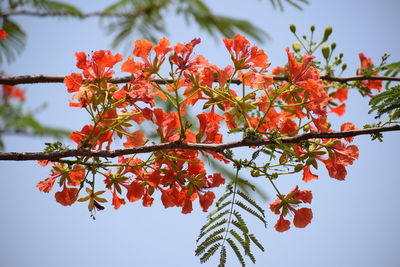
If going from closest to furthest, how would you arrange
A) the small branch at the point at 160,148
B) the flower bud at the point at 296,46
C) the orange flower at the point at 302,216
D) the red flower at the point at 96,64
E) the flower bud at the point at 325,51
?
the small branch at the point at 160,148 → the red flower at the point at 96,64 → the orange flower at the point at 302,216 → the flower bud at the point at 325,51 → the flower bud at the point at 296,46

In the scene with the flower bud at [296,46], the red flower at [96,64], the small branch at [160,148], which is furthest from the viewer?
the flower bud at [296,46]

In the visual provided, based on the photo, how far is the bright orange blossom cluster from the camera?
56.7 inches

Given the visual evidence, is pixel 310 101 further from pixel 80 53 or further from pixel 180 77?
pixel 80 53

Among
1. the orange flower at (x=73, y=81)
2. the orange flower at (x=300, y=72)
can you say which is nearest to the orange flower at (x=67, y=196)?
the orange flower at (x=73, y=81)

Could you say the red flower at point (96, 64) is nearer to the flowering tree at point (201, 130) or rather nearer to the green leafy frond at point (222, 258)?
the flowering tree at point (201, 130)

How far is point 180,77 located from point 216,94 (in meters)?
0.15

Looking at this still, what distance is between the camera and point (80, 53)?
1481 millimetres

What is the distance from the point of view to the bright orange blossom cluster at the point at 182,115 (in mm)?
1439

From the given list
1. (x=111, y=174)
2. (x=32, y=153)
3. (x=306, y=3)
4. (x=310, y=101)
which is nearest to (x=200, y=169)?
(x=111, y=174)

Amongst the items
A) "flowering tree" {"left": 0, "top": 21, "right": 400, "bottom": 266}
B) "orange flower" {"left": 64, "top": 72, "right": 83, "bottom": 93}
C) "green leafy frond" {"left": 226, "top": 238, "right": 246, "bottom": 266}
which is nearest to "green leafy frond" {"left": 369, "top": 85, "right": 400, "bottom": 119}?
"flowering tree" {"left": 0, "top": 21, "right": 400, "bottom": 266}

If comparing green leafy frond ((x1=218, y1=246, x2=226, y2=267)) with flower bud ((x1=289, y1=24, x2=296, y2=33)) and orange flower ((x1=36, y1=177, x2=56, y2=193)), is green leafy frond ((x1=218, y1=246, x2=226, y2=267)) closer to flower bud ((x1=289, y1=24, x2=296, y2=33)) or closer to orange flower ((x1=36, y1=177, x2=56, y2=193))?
orange flower ((x1=36, y1=177, x2=56, y2=193))

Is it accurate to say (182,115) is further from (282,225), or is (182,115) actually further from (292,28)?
(292,28)

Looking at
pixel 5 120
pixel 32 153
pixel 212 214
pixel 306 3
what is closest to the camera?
pixel 32 153

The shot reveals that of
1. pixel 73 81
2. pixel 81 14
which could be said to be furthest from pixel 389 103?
pixel 81 14
